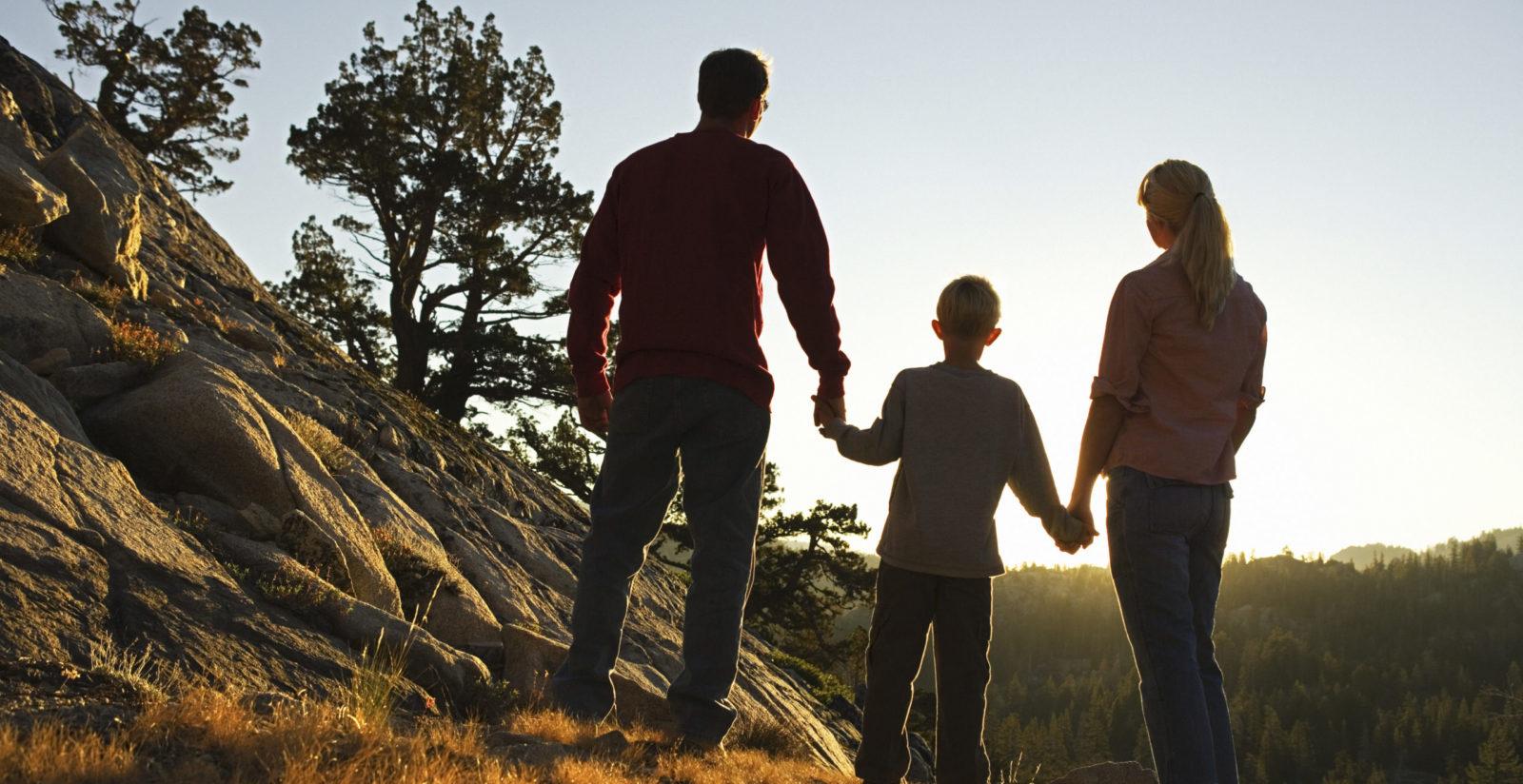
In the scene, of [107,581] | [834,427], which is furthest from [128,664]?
[834,427]

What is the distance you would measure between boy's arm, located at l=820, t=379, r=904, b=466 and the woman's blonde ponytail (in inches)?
45.5

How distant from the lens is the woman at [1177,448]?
3.77 m

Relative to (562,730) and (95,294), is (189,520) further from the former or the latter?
(95,294)

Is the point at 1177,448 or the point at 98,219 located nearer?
the point at 1177,448

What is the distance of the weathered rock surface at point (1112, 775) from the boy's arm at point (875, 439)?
8.03 feet

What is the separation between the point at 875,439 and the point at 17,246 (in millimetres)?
6141

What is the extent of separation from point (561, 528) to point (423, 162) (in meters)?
12.9

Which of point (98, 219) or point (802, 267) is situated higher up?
point (98, 219)

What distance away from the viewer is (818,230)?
14.2 feet

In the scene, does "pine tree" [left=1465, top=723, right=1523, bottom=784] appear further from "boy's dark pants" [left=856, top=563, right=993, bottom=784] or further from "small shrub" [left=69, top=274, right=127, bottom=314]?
"small shrub" [left=69, top=274, right=127, bottom=314]

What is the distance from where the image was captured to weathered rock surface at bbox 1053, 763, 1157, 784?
5.88 m

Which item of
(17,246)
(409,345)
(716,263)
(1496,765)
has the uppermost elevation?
(409,345)

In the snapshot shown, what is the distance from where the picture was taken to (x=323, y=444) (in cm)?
748

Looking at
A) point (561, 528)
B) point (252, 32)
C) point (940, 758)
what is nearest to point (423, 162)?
point (252, 32)
